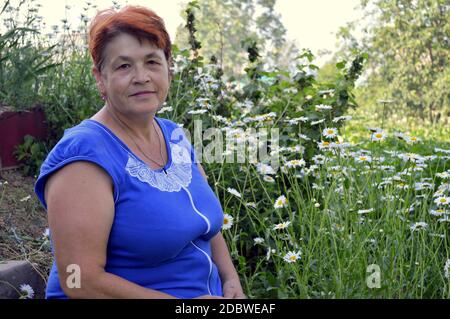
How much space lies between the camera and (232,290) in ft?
7.59

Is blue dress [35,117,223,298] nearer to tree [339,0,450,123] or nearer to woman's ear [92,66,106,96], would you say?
woman's ear [92,66,106,96]

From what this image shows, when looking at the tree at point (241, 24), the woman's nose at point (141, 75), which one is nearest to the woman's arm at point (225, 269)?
the woman's nose at point (141, 75)

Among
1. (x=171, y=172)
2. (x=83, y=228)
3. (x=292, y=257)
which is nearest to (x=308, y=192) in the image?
(x=292, y=257)

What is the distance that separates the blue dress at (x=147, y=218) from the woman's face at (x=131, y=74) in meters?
0.11

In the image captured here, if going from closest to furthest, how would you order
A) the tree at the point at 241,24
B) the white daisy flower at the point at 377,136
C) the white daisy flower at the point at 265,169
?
1. the white daisy flower at the point at 377,136
2. the white daisy flower at the point at 265,169
3. the tree at the point at 241,24

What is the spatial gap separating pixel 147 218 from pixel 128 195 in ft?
0.28

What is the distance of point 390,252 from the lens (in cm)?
282

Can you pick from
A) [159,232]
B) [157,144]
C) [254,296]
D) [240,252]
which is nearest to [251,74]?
[240,252]

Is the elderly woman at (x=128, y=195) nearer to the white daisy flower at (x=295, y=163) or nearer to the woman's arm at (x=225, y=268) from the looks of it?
the woman's arm at (x=225, y=268)

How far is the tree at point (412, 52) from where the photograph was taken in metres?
11.5

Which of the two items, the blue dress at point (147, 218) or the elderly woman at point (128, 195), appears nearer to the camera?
the elderly woman at point (128, 195)

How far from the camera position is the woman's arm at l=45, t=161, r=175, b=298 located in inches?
70.0

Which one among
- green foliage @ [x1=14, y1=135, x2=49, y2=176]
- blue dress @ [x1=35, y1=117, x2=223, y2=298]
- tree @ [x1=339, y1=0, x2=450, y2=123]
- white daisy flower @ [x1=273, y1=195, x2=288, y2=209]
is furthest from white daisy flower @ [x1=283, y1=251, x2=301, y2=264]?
tree @ [x1=339, y1=0, x2=450, y2=123]
